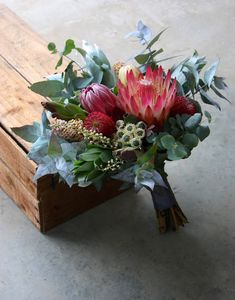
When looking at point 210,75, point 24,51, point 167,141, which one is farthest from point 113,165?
point 24,51

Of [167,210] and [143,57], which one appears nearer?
[143,57]

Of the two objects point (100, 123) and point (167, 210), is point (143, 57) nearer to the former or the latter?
point (100, 123)

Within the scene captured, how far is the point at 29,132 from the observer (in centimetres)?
159

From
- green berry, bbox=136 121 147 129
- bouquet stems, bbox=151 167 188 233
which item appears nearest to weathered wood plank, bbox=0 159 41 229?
bouquet stems, bbox=151 167 188 233

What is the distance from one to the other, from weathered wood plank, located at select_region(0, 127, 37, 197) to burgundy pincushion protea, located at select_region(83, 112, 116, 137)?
26cm

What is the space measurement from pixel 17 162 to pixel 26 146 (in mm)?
95

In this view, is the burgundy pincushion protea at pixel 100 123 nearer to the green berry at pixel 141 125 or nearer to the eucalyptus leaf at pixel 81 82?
the green berry at pixel 141 125

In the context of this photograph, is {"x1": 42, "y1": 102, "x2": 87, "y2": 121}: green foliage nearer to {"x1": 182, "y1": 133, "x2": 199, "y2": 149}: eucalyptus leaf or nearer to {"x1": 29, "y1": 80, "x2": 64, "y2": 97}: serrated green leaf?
{"x1": 29, "y1": 80, "x2": 64, "y2": 97}: serrated green leaf

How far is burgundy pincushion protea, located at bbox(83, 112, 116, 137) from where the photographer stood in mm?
1470

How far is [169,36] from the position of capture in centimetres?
279

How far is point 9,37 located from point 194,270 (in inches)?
41.2

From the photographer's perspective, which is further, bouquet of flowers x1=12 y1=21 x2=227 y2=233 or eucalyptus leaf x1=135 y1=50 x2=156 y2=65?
eucalyptus leaf x1=135 y1=50 x2=156 y2=65

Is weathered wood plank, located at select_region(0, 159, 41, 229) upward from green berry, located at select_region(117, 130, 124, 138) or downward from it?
downward

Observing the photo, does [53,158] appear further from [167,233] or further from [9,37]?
[9,37]
